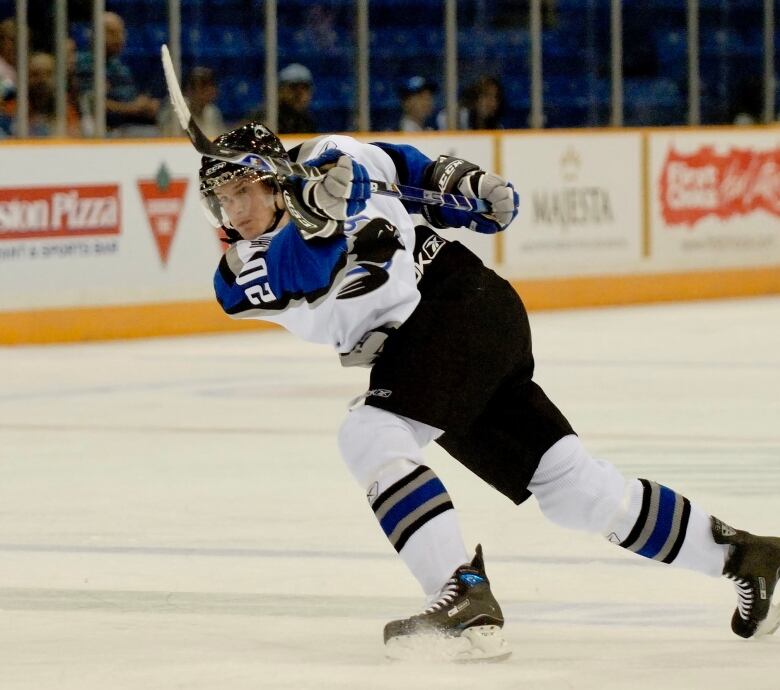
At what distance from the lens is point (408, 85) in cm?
1201

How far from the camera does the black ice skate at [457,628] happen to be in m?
3.37

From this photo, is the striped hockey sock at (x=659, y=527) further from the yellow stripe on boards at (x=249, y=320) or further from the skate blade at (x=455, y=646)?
the yellow stripe on boards at (x=249, y=320)

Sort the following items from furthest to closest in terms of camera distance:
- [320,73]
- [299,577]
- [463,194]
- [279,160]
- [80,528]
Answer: [320,73] < [80,528] < [299,577] < [463,194] < [279,160]

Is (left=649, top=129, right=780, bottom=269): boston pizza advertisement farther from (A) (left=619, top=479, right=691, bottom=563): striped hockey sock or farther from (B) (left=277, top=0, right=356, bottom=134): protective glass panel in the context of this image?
(A) (left=619, top=479, right=691, bottom=563): striped hockey sock

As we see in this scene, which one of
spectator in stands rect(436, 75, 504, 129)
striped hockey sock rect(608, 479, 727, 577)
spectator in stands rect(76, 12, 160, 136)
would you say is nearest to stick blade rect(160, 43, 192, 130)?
striped hockey sock rect(608, 479, 727, 577)

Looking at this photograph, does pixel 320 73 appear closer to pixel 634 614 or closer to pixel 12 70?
pixel 12 70

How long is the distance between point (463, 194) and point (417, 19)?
8531mm

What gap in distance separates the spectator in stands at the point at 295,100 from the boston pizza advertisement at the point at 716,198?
245 centimetres

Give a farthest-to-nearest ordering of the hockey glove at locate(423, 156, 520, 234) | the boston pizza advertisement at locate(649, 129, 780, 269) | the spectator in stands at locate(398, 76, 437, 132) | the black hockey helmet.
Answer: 1. the boston pizza advertisement at locate(649, 129, 780, 269)
2. the spectator in stands at locate(398, 76, 437, 132)
3. the hockey glove at locate(423, 156, 520, 234)
4. the black hockey helmet

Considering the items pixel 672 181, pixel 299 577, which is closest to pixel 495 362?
pixel 299 577

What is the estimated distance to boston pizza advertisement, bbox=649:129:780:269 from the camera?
41.5ft

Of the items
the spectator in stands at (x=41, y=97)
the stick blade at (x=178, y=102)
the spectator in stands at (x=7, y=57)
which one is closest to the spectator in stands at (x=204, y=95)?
the spectator in stands at (x=41, y=97)

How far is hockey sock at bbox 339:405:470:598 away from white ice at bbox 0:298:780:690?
0.19m

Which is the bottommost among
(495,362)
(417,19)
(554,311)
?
(554,311)
